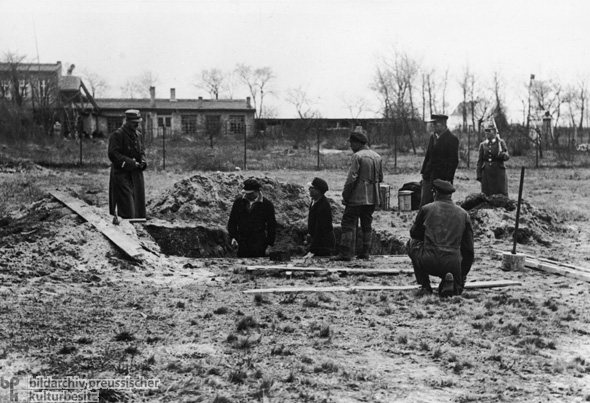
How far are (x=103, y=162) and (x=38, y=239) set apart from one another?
17.2m

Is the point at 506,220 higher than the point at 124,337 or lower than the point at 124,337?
higher

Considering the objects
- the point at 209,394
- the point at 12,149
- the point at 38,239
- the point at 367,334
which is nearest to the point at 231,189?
the point at 38,239

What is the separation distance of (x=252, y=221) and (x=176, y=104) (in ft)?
169

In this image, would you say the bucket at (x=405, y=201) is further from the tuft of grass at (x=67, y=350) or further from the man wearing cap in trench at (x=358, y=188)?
the tuft of grass at (x=67, y=350)

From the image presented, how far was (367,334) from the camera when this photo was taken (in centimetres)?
538

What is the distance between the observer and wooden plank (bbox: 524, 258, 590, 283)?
24.8 feet

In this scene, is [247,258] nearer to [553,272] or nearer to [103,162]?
[553,272]

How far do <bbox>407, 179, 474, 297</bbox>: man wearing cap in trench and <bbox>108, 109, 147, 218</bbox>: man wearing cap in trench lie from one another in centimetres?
482

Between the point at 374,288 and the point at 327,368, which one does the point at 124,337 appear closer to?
the point at 327,368

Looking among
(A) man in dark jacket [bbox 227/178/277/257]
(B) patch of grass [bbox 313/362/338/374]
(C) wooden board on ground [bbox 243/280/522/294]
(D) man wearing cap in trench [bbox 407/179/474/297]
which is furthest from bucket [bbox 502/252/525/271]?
(B) patch of grass [bbox 313/362/338/374]

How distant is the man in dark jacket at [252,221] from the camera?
9.20 metres

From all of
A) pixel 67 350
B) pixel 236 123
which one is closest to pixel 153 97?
pixel 236 123

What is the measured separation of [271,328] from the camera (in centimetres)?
542

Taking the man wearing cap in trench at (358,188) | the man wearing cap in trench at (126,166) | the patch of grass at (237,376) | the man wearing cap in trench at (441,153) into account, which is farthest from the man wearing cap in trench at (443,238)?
the man wearing cap in trench at (126,166)
